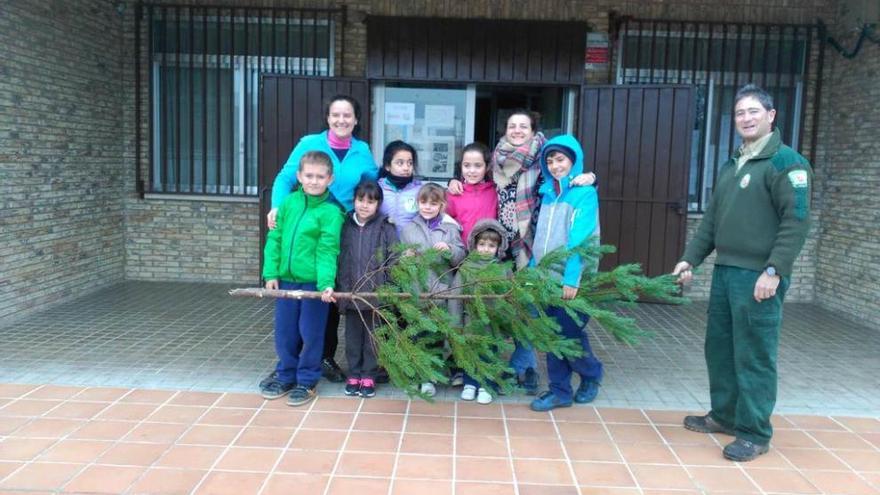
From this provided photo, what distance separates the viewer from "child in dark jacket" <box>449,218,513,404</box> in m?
3.79

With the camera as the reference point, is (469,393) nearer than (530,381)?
Yes

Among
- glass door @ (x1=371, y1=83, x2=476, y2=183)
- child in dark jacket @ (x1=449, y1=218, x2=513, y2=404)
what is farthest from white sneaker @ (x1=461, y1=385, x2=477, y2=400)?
glass door @ (x1=371, y1=83, x2=476, y2=183)

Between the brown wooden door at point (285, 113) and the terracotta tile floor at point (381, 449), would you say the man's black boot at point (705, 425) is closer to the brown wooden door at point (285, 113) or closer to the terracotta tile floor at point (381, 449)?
the terracotta tile floor at point (381, 449)

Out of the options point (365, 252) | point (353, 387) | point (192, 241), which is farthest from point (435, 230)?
point (192, 241)

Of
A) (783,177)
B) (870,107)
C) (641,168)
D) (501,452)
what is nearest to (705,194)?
(641,168)

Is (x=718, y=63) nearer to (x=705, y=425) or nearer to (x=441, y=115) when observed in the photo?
(x=441, y=115)

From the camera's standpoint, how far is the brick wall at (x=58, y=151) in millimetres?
5707

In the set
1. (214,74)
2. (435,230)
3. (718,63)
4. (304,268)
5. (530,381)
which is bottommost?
(530,381)

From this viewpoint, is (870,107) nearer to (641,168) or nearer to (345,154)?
(641,168)

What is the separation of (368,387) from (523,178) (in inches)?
62.3

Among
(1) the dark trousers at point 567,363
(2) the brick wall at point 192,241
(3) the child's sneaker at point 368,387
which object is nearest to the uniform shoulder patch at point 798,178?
(1) the dark trousers at point 567,363

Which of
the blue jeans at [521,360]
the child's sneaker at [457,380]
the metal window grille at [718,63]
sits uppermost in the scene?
the metal window grille at [718,63]

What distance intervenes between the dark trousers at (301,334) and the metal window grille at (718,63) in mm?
4773

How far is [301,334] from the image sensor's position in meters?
4.06
